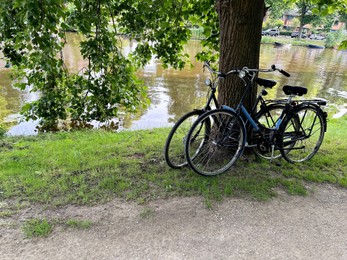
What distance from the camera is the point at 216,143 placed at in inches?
149

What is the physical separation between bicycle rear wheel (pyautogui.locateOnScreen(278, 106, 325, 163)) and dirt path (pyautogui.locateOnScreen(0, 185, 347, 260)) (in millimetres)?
982

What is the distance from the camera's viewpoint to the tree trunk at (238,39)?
3596 millimetres

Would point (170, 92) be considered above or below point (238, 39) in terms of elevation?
below

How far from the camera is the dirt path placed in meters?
2.53

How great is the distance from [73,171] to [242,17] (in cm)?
286

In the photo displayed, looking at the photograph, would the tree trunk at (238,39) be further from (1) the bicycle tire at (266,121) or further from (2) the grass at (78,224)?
(2) the grass at (78,224)

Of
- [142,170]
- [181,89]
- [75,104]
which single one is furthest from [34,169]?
[181,89]

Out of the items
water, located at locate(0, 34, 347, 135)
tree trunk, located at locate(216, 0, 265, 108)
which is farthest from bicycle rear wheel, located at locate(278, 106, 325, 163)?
water, located at locate(0, 34, 347, 135)

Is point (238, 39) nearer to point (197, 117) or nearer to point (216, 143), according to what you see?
point (197, 117)

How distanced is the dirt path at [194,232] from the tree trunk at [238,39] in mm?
1421

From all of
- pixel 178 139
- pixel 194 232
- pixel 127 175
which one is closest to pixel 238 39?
pixel 178 139

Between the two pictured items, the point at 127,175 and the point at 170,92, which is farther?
the point at 170,92

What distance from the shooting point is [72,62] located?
58.4ft

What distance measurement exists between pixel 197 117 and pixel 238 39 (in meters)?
1.13
